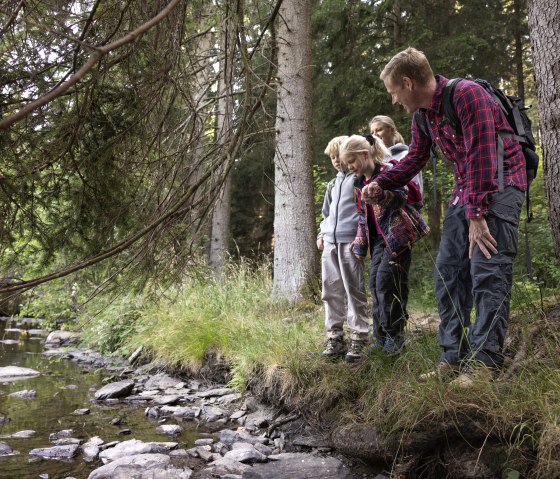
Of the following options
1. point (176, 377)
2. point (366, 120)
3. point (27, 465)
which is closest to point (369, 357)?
point (27, 465)

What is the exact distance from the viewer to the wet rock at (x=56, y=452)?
3.81 m

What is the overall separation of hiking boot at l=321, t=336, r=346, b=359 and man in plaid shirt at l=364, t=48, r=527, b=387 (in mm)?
1091

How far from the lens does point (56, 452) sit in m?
3.85

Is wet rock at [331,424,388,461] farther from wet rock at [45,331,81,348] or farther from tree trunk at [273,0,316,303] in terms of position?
wet rock at [45,331,81,348]

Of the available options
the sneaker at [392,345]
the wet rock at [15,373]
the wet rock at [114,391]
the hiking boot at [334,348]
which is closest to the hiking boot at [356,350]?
the hiking boot at [334,348]

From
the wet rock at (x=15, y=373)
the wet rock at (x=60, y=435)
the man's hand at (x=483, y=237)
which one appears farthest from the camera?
the wet rock at (x=15, y=373)

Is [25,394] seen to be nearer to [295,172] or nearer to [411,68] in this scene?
[295,172]

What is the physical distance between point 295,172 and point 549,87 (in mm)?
3795

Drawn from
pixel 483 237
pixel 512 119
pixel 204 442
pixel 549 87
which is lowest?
pixel 204 442

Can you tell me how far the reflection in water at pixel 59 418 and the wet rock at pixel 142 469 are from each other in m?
0.18

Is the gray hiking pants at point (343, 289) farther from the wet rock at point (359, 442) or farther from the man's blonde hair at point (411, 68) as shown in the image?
the man's blonde hair at point (411, 68)

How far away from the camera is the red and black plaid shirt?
2.72 m

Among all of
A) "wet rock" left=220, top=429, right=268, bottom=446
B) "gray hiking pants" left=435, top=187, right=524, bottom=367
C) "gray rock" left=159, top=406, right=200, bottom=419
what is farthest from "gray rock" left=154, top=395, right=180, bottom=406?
"gray hiking pants" left=435, top=187, right=524, bottom=367

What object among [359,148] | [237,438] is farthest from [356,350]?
[359,148]
